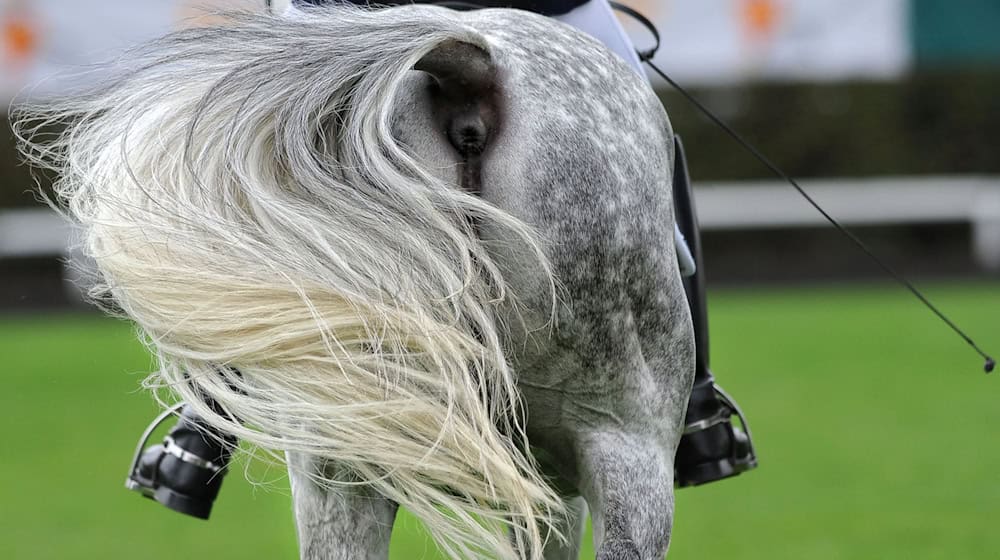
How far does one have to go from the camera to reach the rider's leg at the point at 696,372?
2824 mm

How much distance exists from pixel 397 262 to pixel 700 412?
3.87ft

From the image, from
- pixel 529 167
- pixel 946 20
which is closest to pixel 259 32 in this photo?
pixel 529 167

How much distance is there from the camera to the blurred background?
18.8 ft

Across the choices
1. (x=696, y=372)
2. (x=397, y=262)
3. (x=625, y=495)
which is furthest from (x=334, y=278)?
(x=696, y=372)

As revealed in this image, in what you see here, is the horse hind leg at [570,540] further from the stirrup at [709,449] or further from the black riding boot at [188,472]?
the black riding boot at [188,472]

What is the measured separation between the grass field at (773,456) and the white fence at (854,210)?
2.28m

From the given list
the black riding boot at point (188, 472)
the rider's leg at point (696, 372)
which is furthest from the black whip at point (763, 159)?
the black riding boot at point (188, 472)

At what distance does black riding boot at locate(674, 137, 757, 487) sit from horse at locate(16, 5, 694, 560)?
24.9 inches

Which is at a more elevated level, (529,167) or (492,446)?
(529,167)

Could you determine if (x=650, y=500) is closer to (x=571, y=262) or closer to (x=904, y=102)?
(x=571, y=262)

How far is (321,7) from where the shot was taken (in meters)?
2.43

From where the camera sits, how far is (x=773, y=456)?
699cm

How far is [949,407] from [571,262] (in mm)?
6240

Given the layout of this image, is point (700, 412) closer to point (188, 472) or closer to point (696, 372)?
point (696, 372)
